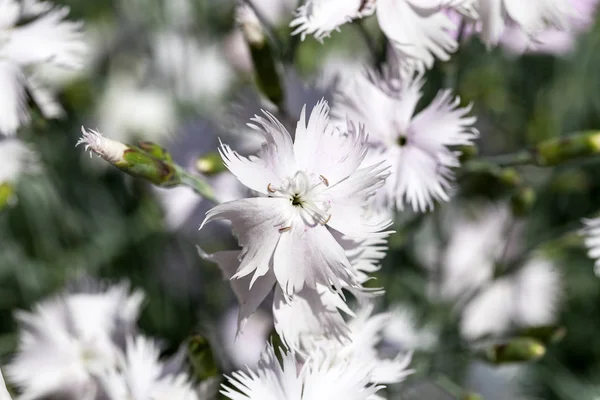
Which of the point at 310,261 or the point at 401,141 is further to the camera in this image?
the point at 401,141

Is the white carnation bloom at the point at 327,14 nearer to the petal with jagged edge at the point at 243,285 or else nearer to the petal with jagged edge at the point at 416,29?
the petal with jagged edge at the point at 416,29

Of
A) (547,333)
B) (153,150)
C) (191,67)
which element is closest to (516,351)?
(547,333)

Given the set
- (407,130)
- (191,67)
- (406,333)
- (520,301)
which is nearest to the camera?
(407,130)

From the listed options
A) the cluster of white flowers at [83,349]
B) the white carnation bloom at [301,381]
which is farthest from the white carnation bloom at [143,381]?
the white carnation bloom at [301,381]

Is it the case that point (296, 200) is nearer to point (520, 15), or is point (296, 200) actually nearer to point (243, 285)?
point (243, 285)

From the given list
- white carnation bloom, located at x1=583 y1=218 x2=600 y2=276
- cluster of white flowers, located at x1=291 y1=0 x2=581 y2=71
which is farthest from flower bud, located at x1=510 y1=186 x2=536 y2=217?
cluster of white flowers, located at x1=291 y1=0 x2=581 y2=71

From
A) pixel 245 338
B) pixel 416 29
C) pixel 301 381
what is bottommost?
pixel 245 338

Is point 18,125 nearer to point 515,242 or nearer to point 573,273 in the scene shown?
point 515,242
